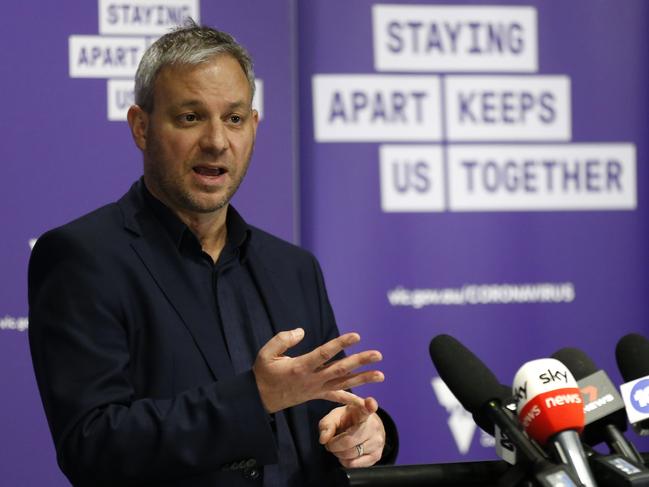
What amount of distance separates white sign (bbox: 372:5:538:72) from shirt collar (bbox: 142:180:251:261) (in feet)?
5.48

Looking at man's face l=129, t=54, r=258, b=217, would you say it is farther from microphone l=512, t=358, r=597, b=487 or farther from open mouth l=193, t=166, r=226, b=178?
microphone l=512, t=358, r=597, b=487

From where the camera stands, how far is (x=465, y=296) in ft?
12.9

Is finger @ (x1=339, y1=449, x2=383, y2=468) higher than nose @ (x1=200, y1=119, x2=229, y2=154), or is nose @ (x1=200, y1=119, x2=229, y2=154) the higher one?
nose @ (x1=200, y1=119, x2=229, y2=154)

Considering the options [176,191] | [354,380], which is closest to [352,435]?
[354,380]

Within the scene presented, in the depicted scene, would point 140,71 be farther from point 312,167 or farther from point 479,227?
point 479,227

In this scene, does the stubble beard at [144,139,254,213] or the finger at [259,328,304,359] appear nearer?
the finger at [259,328,304,359]

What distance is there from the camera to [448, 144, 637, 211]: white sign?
3.96 metres

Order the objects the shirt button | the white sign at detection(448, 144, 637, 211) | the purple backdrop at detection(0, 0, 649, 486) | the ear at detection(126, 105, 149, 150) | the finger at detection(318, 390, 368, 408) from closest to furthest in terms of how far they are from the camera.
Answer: the finger at detection(318, 390, 368, 408) → the shirt button → the ear at detection(126, 105, 149, 150) → the purple backdrop at detection(0, 0, 649, 486) → the white sign at detection(448, 144, 637, 211)

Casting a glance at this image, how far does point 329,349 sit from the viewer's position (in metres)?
1.76

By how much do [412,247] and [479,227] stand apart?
0.28 m

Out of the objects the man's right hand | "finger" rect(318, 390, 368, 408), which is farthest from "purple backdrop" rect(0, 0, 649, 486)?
the man's right hand

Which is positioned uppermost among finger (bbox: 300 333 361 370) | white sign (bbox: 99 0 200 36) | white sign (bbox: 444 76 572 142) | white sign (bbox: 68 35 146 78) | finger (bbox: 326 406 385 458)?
white sign (bbox: 99 0 200 36)

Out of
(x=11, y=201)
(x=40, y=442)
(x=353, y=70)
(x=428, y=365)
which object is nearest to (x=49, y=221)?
(x=11, y=201)

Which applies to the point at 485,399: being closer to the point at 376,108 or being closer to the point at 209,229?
the point at 209,229
